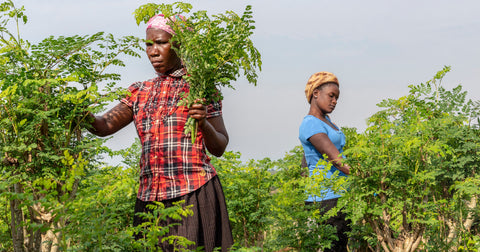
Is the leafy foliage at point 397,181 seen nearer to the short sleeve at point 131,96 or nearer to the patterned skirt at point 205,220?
the patterned skirt at point 205,220

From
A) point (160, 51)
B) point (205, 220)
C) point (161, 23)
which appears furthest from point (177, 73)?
point (205, 220)

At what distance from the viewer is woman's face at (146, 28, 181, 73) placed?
393cm

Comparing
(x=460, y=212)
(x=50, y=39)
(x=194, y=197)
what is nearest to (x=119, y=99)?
(x=50, y=39)

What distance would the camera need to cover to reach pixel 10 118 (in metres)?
3.55

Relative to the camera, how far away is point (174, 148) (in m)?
3.83

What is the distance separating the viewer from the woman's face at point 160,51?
3.93m

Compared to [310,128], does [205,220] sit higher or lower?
lower

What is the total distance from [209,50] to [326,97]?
228cm

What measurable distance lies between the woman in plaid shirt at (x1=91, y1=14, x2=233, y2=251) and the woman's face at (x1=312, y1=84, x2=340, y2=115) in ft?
5.75

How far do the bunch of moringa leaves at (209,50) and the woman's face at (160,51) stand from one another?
176mm

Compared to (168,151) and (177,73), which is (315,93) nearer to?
(177,73)

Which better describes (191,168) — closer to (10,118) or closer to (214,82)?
(214,82)

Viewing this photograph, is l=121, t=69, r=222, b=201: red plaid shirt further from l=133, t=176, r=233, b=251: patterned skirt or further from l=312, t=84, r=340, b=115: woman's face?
l=312, t=84, r=340, b=115: woman's face

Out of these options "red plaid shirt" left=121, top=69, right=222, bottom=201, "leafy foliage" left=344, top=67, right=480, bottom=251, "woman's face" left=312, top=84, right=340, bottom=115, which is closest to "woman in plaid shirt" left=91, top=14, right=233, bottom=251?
"red plaid shirt" left=121, top=69, right=222, bottom=201
